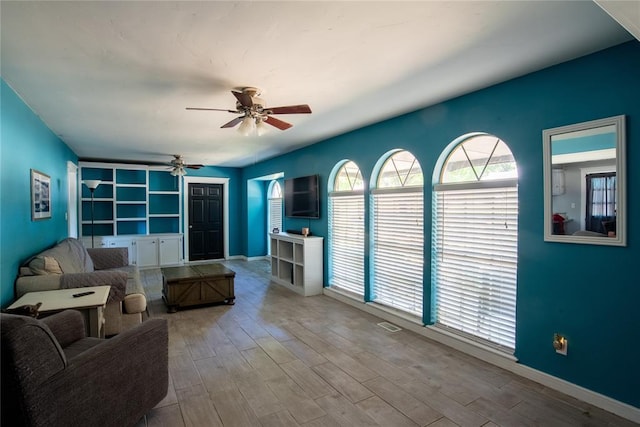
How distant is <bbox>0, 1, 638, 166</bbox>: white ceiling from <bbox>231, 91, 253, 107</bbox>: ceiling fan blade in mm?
174

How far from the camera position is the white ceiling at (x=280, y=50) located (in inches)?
72.3

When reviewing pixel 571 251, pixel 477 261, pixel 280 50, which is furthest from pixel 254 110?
pixel 571 251

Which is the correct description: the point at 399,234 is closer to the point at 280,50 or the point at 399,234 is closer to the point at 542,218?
the point at 542,218

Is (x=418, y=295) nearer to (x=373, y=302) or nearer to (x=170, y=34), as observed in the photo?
(x=373, y=302)

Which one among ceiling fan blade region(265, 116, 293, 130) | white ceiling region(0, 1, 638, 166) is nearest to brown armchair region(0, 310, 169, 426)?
white ceiling region(0, 1, 638, 166)

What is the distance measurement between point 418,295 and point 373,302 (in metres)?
0.79

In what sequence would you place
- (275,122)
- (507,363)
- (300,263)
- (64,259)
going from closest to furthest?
1. (507,363)
2. (275,122)
3. (64,259)
4. (300,263)

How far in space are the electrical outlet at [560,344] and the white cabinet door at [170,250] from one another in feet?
24.5

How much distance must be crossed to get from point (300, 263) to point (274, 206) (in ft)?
11.1

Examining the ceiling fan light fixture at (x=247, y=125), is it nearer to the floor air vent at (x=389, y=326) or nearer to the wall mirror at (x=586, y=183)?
the wall mirror at (x=586, y=183)

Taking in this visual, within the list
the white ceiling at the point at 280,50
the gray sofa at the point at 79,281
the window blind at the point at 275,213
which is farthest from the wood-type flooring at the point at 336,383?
the window blind at the point at 275,213

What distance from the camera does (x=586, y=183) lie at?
2.39 metres

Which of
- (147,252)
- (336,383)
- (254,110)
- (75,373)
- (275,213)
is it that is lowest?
(336,383)

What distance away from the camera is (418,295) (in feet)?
12.5
